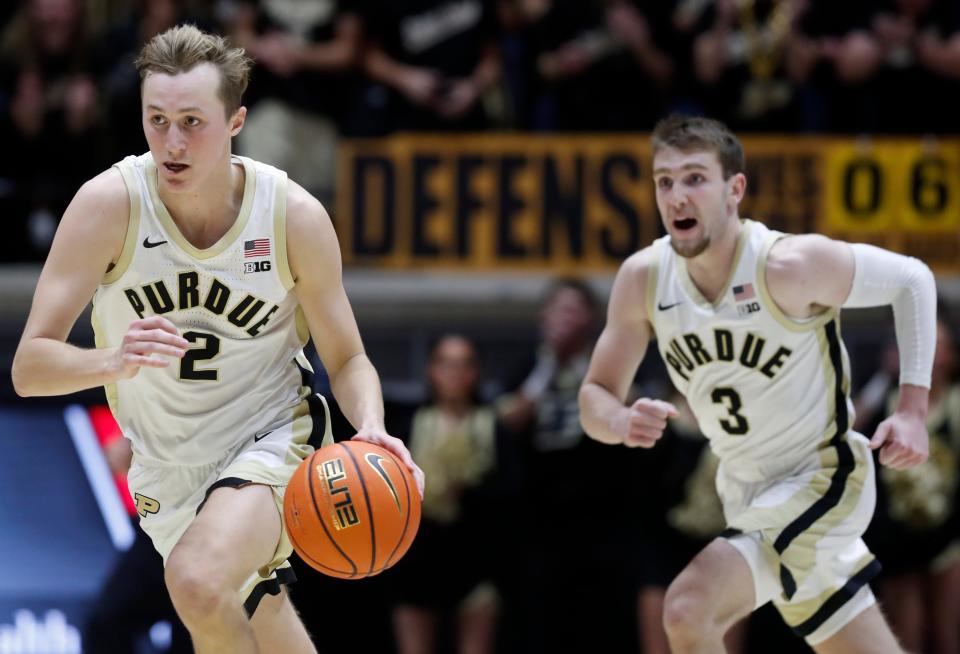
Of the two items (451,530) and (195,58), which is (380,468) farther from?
(451,530)

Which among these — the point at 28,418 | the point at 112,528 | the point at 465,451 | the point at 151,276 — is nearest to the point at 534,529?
the point at 465,451

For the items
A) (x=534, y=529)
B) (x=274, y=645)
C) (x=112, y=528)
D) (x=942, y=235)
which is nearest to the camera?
(x=274, y=645)

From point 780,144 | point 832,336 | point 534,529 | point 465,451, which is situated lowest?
point 534,529

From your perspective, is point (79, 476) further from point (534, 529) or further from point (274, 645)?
point (274, 645)

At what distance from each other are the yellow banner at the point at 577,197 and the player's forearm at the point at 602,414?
3.83 m

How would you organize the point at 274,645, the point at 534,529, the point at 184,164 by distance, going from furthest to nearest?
the point at 534,529 < the point at 274,645 < the point at 184,164

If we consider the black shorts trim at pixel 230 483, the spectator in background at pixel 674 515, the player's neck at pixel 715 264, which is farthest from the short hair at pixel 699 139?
the spectator in background at pixel 674 515

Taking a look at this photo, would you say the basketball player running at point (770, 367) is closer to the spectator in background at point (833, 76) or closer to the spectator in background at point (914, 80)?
the spectator in background at point (833, 76)

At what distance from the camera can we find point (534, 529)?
8125 millimetres

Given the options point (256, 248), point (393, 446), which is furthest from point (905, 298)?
point (256, 248)

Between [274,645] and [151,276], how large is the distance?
49.2 inches

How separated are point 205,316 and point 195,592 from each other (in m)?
0.96

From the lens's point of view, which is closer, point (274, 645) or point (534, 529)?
point (274, 645)

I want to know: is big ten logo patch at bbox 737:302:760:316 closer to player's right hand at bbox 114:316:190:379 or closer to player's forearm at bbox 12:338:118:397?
player's right hand at bbox 114:316:190:379
